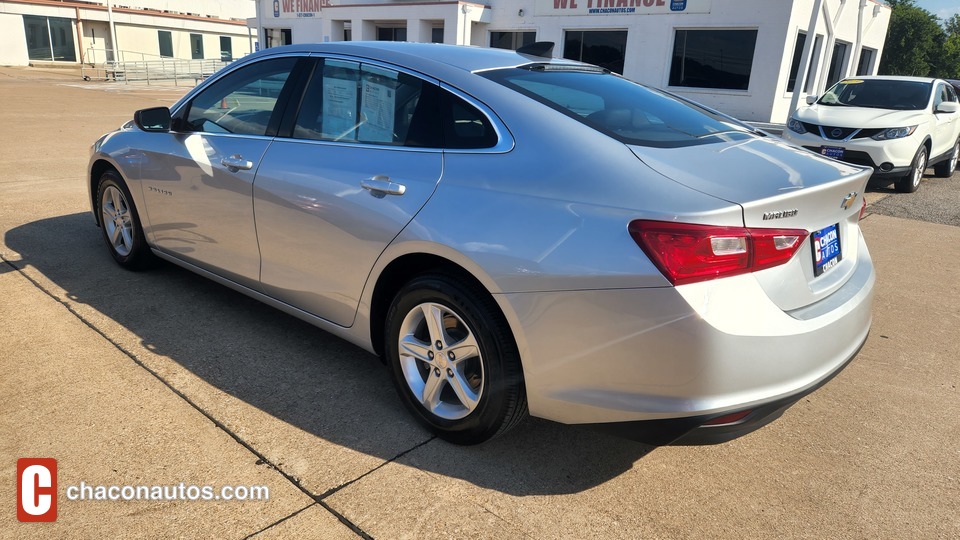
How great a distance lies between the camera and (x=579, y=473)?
279 cm

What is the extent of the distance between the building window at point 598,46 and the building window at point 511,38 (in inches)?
53.2

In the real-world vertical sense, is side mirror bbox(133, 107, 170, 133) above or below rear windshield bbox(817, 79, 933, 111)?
below

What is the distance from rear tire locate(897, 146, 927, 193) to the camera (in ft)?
31.0

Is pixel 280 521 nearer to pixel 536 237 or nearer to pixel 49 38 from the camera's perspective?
pixel 536 237

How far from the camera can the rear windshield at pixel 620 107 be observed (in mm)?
2781

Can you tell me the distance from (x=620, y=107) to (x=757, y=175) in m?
0.78

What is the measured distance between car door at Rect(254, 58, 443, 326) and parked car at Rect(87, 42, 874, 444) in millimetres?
11

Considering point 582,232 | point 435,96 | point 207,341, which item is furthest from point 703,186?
point 207,341

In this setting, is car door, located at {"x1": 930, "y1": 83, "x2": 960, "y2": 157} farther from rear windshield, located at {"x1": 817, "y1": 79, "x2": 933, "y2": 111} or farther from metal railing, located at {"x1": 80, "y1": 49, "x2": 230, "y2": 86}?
metal railing, located at {"x1": 80, "y1": 49, "x2": 230, "y2": 86}

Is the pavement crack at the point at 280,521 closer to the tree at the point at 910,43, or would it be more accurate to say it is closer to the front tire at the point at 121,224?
the front tire at the point at 121,224

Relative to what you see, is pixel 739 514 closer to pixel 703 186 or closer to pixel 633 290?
pixel 633 290

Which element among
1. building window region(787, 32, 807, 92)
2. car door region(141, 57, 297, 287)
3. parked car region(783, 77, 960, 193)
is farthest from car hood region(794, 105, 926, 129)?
building window region(787, 32, 807, 92)

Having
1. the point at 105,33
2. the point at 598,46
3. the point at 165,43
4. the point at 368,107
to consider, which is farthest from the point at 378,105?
the point at 105,33

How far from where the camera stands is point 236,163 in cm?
359
